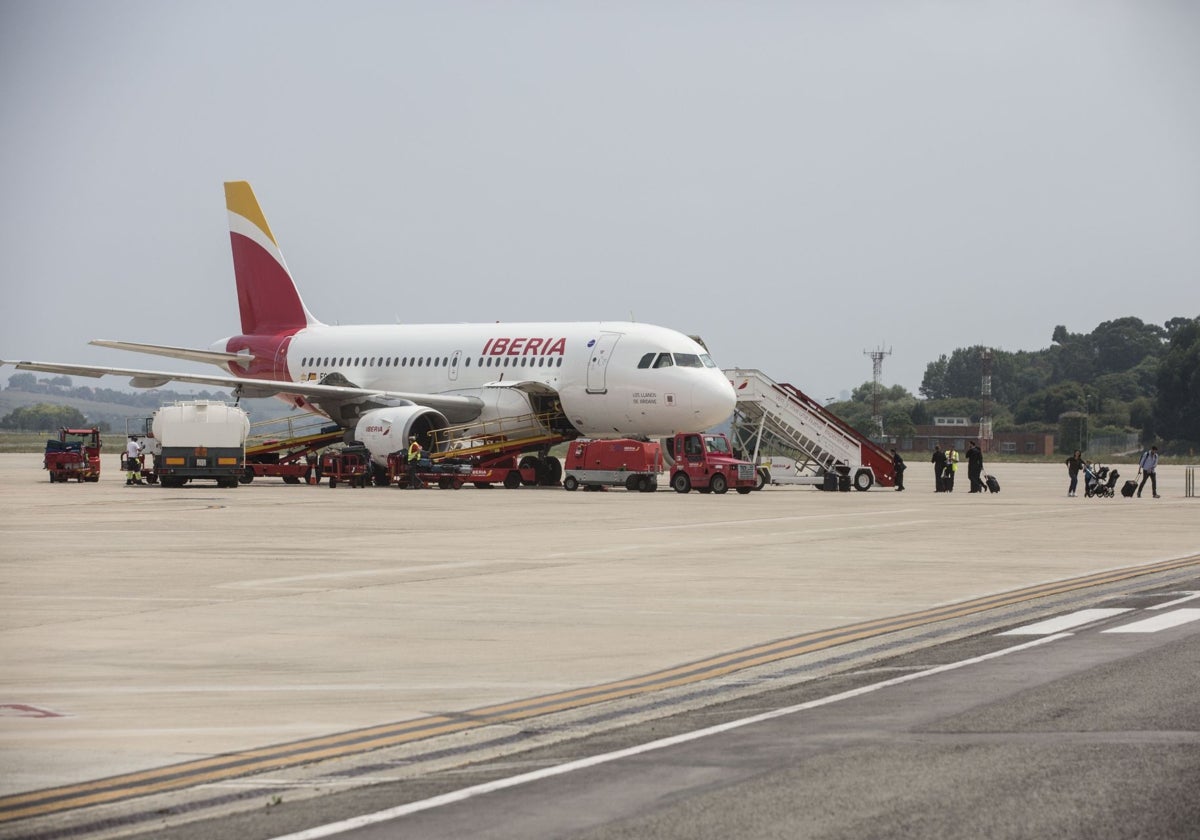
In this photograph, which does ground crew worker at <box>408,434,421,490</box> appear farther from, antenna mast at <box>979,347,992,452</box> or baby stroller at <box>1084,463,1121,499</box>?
antenna mast at <box>979,347,992,452</box>

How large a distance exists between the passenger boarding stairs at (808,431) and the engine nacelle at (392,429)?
1125 cm

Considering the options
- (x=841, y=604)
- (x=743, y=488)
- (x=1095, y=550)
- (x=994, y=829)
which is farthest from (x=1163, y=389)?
(x=994, y=829)

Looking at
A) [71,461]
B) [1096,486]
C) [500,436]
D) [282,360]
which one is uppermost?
[282,360]

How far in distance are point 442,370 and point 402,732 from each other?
149ft

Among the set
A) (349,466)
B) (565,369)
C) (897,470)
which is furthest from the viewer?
(897,470)

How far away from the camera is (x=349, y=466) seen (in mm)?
Result: 52031

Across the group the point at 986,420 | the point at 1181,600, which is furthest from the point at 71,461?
the point at 986,420

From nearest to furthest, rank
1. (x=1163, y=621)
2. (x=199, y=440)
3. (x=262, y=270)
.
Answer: (x=1163, y=621) → (x=199, y=440) → (x=262, y=270)

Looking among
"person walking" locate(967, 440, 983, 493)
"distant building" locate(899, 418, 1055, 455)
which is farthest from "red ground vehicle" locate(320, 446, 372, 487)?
"distant building" locate(899, 418, 1055, 455)

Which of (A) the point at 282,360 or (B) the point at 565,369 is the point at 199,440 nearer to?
(A) the point at 282,360

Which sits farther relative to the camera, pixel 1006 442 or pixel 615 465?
pixel 1006 442

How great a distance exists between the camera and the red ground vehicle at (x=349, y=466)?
170 feet

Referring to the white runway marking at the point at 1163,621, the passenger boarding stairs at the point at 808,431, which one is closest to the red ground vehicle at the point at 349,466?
the passenger boarding stairs at the point at 808,431

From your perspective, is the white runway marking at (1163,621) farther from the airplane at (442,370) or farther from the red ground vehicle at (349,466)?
the red ground vehicle at (349,466)
